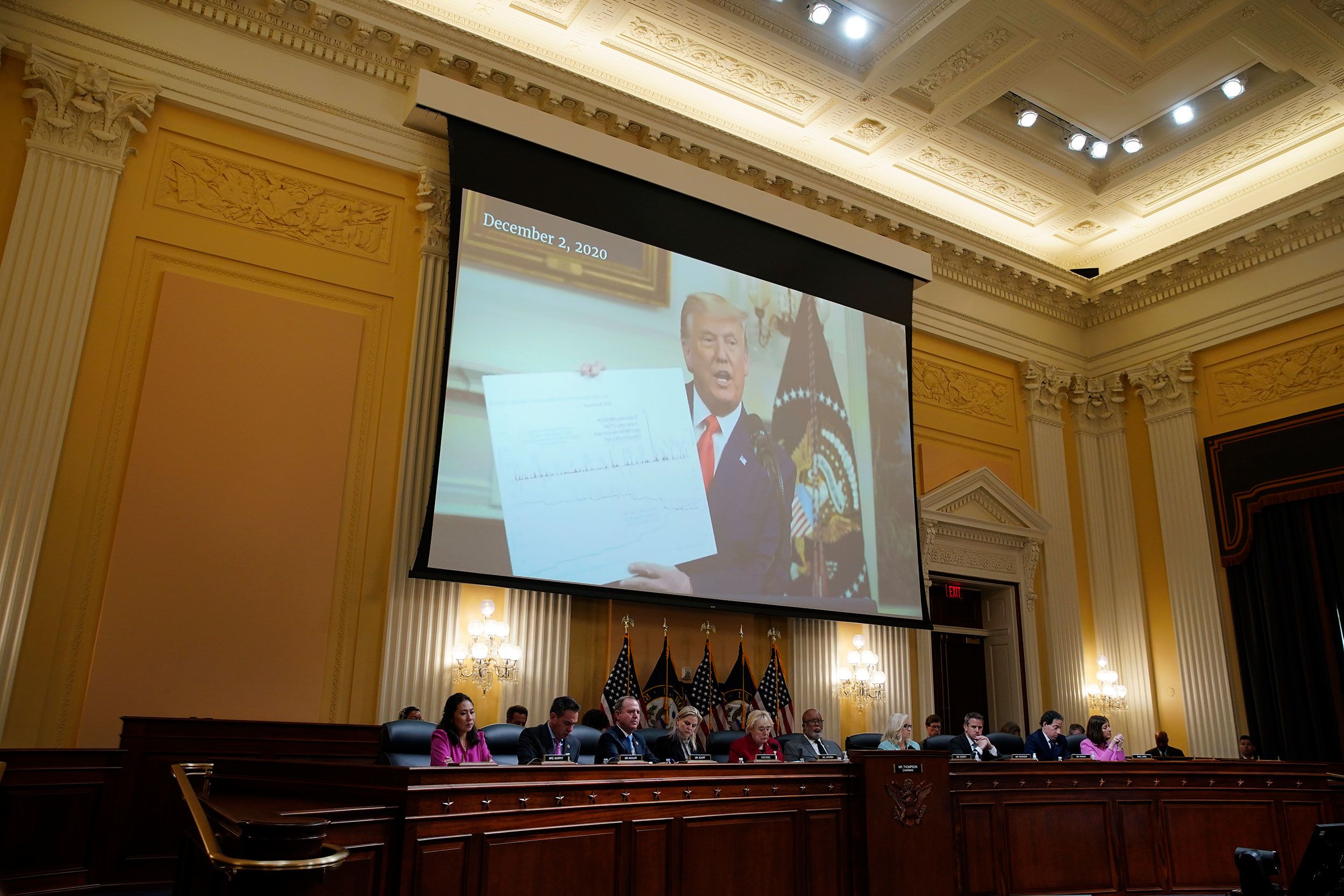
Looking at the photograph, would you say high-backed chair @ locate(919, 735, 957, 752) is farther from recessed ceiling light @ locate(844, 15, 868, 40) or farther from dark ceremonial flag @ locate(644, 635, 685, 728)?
recessed ceiling light @ locate(844, 15, 868, 40)

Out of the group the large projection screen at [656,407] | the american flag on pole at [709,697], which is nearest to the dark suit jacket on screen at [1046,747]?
→ the large projection screen at [656,407]

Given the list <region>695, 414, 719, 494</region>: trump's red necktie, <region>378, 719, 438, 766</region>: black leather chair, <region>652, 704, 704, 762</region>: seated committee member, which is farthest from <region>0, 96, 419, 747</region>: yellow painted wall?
<region>695, 414, 719, 494</region>: trump's red necktie

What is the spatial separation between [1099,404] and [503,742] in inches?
368

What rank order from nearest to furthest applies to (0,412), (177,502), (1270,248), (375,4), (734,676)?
(0,412)
(177,502)
(375,4)
(734,676)
(1270,248)

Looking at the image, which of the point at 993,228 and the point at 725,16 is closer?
the point at 725,16

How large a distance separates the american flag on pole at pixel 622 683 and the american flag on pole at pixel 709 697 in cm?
54

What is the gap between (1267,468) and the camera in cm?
1058

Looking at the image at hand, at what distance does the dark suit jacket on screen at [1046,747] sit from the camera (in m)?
7.83

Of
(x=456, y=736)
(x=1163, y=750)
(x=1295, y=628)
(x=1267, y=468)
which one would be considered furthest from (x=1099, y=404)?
(x=456, y=736)

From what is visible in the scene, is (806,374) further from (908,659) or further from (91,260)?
(91,260)

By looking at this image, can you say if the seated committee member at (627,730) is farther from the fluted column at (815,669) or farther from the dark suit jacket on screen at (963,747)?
the fluted column at (815,669)

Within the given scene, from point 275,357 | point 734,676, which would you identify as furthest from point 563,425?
point 734,676

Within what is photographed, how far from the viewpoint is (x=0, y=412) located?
6.30 metres

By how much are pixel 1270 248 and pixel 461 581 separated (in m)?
9.70
